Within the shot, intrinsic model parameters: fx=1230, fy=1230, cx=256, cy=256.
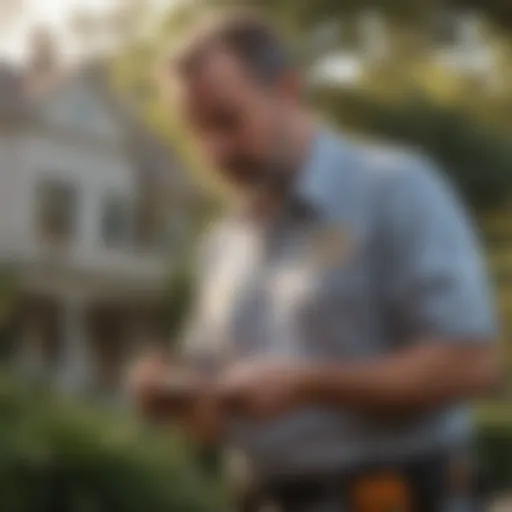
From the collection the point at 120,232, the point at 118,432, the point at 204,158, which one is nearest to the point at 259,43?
the point at 204,158

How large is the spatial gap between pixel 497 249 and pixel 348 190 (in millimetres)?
157

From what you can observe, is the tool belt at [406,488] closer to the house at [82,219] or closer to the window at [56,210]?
the house at [82,219]

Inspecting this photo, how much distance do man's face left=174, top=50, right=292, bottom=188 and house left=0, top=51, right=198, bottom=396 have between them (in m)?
0.05

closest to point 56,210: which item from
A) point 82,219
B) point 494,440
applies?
point 82,219

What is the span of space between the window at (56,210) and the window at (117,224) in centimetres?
4

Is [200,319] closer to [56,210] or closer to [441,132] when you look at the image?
[56,210]

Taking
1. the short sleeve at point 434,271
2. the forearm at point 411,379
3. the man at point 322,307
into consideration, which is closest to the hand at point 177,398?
the man at point 322,307

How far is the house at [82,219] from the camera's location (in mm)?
1239

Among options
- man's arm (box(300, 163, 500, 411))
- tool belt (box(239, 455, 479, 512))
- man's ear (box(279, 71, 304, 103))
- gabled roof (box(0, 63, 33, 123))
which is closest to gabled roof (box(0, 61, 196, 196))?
gabled roof (box(0, 63, 33, 123))

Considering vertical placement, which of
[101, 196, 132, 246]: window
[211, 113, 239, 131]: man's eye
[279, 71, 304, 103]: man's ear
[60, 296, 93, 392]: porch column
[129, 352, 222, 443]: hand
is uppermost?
[279, 71, 304, 103]: man's ear

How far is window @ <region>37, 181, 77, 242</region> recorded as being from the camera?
49.8 inches

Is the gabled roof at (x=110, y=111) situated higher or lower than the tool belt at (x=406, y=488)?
higher

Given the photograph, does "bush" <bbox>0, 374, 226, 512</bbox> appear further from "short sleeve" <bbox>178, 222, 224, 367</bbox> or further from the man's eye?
the man's eye

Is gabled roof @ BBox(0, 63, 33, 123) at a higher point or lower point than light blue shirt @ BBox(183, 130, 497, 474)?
higher
